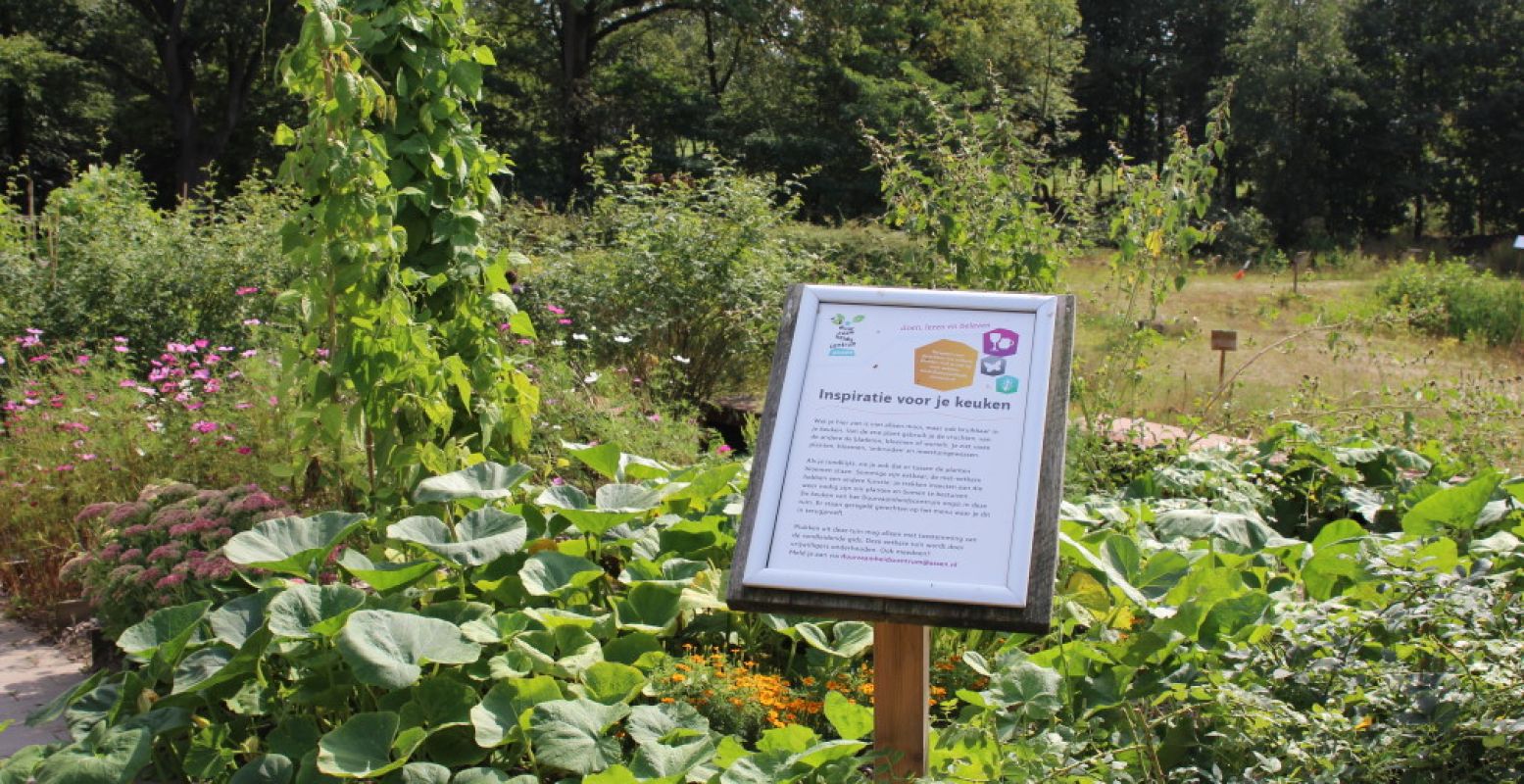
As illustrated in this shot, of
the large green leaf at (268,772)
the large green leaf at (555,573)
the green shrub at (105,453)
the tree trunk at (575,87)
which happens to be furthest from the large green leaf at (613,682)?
the tree trunk at (575,87)

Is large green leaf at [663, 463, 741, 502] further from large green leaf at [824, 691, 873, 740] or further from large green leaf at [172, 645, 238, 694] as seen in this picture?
large green leaf at [172, 645, 238, 694]

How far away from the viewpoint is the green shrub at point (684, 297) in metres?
7.76

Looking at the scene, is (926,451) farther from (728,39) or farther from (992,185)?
(728,39)

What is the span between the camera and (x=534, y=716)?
2.33 metres

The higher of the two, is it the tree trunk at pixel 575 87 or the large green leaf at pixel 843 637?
the tree trunk at pixel 575 87

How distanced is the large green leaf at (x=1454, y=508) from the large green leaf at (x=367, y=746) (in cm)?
265

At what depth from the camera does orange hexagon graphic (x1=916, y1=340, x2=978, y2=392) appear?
2.23 metres

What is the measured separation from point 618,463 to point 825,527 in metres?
1.47

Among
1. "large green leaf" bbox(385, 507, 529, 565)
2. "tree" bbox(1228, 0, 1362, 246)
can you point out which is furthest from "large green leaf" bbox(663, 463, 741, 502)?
"tree" bbox(1228, 0, 1362, 246)

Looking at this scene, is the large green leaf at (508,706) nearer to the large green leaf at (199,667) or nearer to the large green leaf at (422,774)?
the large green leaf at (422,774)

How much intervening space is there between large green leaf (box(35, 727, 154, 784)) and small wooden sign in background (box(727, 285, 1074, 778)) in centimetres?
122

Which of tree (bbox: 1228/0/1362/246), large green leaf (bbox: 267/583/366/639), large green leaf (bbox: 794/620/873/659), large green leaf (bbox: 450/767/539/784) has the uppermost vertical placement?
tree (bbox: 1228/0/1362/246)

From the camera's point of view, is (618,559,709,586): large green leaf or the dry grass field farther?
the dry grass field

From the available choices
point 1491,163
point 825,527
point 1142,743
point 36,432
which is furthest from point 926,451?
point 1491,163
